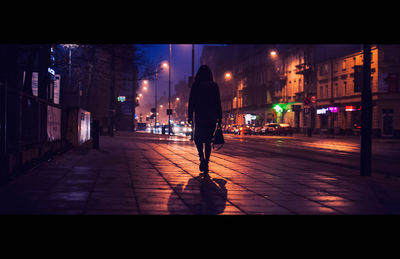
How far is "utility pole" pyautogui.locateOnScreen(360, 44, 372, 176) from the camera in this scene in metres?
9.95

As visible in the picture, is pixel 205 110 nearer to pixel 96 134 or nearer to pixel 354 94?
pixel 96 134

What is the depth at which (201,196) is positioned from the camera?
6801 mm

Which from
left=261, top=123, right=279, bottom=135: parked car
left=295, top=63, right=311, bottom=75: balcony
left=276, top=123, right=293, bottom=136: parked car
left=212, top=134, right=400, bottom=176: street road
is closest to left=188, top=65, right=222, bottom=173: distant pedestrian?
left=212, top=134, right=400, bottom=176: street road

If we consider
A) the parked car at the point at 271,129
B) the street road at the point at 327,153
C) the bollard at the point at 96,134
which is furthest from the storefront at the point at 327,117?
the bollard at the point at 96,134

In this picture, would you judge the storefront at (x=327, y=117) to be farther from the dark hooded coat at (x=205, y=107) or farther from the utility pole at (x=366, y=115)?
the dark hooded coat at (x=205, y=107)

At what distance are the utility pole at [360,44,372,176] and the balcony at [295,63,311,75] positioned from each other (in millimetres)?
50611

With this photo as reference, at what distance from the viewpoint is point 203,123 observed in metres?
9.62

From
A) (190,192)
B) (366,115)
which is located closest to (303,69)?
(366,115)
